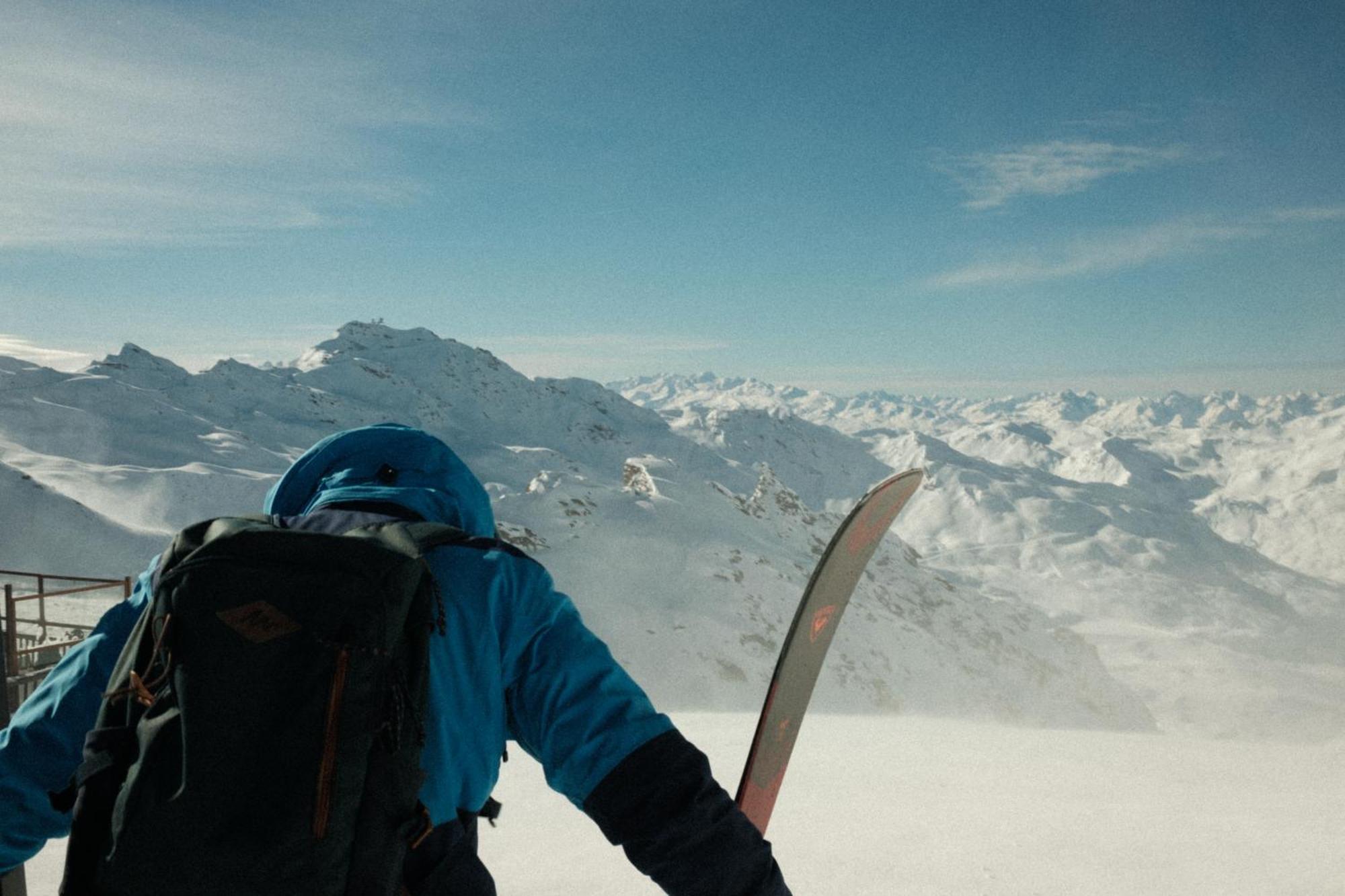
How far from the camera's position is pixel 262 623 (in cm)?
127

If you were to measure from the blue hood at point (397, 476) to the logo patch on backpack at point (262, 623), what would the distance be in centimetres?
34

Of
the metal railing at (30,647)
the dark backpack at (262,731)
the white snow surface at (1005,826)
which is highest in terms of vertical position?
the dark backpack at (262,731)

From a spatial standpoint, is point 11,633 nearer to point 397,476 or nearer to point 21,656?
point 21,656

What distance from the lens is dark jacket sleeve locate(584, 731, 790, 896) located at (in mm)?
1374

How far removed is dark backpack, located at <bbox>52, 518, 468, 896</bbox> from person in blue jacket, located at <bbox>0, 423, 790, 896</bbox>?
0.38 feet

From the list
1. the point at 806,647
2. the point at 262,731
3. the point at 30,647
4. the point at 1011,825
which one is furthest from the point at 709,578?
the point at 262,731

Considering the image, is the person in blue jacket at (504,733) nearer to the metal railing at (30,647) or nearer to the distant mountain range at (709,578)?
the metal railing at (30,647)

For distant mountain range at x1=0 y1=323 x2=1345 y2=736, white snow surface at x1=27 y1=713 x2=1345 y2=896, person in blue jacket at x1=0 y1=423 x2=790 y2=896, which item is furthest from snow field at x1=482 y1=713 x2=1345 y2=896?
distant mountain range at x1=0 y1=323 x2=1345 y2=736

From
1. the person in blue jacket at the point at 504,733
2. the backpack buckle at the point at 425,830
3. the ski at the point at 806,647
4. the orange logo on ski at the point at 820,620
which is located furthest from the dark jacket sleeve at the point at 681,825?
the orange logo on ski at the point at 820,620

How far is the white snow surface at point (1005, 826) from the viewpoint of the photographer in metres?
4.99

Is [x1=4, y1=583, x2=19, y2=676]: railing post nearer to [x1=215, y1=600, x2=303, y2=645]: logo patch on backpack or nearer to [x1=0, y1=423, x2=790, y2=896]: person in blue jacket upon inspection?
[x1=0, y1=423, x2=790, y2=896]: person in blue jacket

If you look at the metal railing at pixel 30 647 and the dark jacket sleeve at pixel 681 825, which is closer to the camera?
the dark jacket sleeve at pixel 681 825

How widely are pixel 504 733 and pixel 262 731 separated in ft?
1.50

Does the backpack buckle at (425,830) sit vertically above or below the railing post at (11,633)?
above
